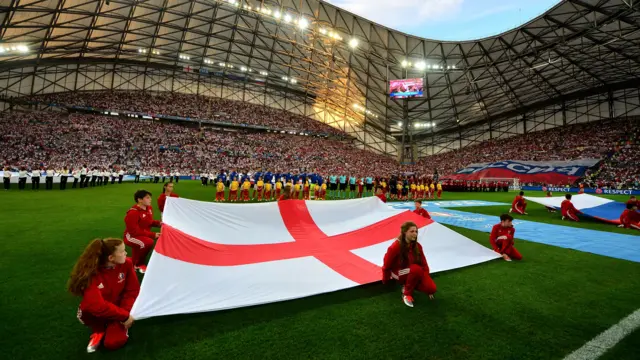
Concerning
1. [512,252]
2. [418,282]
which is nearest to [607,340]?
[418,282]

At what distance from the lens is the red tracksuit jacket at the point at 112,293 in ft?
6.65

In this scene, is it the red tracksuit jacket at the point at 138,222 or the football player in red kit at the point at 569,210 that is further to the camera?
the football player in red kit at the point at 569,210

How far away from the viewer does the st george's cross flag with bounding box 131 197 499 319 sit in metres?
2.74

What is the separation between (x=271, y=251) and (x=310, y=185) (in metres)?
10.4

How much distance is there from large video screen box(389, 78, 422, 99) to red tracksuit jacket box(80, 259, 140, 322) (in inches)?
1253

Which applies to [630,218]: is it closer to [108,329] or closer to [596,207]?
[596,207]

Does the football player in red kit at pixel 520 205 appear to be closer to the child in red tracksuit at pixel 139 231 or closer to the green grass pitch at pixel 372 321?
the green grass pitch at pixel 372 321

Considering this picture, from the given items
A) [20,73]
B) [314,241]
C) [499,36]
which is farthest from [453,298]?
[20,73]

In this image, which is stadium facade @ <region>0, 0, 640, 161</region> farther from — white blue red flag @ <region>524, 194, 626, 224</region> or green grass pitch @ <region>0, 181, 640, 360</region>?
green grass pitch @ <region>0, 181, 640, 360</region>

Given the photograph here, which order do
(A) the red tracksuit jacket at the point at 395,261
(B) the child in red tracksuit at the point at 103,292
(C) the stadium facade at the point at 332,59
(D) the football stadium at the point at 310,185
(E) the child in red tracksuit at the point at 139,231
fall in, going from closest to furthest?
(B) the child in red tracksuit at the point at 103,292, (D) the football stadium at the point at 310,185, (A) the red tracksuit jacket at the point at 395,261, (E) the child in red tracksuit at the point at 139,231, (C) the stadium facade at the point at 332,59

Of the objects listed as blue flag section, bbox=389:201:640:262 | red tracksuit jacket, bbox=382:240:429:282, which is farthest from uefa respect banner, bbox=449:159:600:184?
red tracksuit jacket, bbox=382:240:429:282

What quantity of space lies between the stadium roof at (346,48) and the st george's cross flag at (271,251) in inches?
887

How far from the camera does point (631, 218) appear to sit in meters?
7.70

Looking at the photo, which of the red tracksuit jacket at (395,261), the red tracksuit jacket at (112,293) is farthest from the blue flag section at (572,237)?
the red tracksuit jacket at (112,293)
